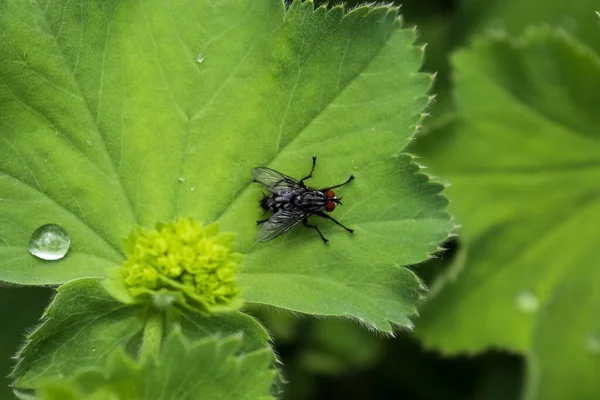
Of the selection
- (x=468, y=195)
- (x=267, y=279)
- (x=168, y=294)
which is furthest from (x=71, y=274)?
(x=468, y=195)

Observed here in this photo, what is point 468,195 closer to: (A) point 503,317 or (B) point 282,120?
(A) point 503,317

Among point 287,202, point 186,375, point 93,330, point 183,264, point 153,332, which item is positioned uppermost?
point 287,202

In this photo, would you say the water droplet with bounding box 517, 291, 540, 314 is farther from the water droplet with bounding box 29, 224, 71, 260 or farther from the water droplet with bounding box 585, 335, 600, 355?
the water droplet with bounding box 29, 224, 71, 260

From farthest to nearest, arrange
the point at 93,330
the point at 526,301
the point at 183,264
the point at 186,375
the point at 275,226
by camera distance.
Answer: the point at 526,301
the point at 275,226
the point at 93,330
the point at 183,264
the point at 186,375

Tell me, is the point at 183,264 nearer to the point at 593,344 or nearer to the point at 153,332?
the point at 153,332

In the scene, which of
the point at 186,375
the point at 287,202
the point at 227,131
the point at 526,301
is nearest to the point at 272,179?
the point at 287,202

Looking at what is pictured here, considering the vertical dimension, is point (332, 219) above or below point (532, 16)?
below

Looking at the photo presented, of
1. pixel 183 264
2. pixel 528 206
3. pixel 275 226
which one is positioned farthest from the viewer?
pixel 528 206

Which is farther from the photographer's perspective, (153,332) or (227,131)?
(227,131)
